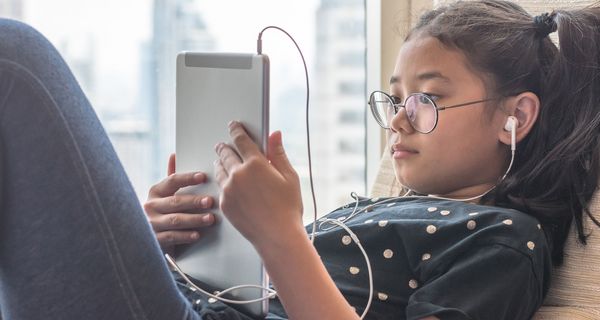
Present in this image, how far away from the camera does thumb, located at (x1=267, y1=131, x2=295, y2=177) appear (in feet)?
3.09

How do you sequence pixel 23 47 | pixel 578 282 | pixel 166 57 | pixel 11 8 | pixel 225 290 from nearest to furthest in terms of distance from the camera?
pixel 23 47 < pixel 225 290 < pixel 578 282 < pixel 11 8 < pixel 166 57

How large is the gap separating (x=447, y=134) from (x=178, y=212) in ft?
1.42

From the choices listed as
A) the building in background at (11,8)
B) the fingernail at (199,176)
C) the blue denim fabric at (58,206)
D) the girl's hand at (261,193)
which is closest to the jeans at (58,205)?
the blue denim fabric at (58,206)

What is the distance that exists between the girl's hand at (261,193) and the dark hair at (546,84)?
43 cm

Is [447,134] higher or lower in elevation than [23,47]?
lower

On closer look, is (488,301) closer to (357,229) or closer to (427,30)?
(357,229)

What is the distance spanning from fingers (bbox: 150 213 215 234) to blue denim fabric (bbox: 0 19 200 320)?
190mm

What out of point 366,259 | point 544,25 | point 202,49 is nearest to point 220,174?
point 366,259

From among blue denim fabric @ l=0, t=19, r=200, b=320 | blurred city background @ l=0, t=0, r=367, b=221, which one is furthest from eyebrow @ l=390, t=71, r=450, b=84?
blurred city background @ l=0, t=0, r=367, b=221

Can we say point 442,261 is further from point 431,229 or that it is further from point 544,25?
point 544,25

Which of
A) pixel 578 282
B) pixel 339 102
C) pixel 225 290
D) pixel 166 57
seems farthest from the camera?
pixel 339 102

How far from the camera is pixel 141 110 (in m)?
1.92

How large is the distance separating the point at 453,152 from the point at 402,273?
233 millimetres

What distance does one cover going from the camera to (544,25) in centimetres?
129
